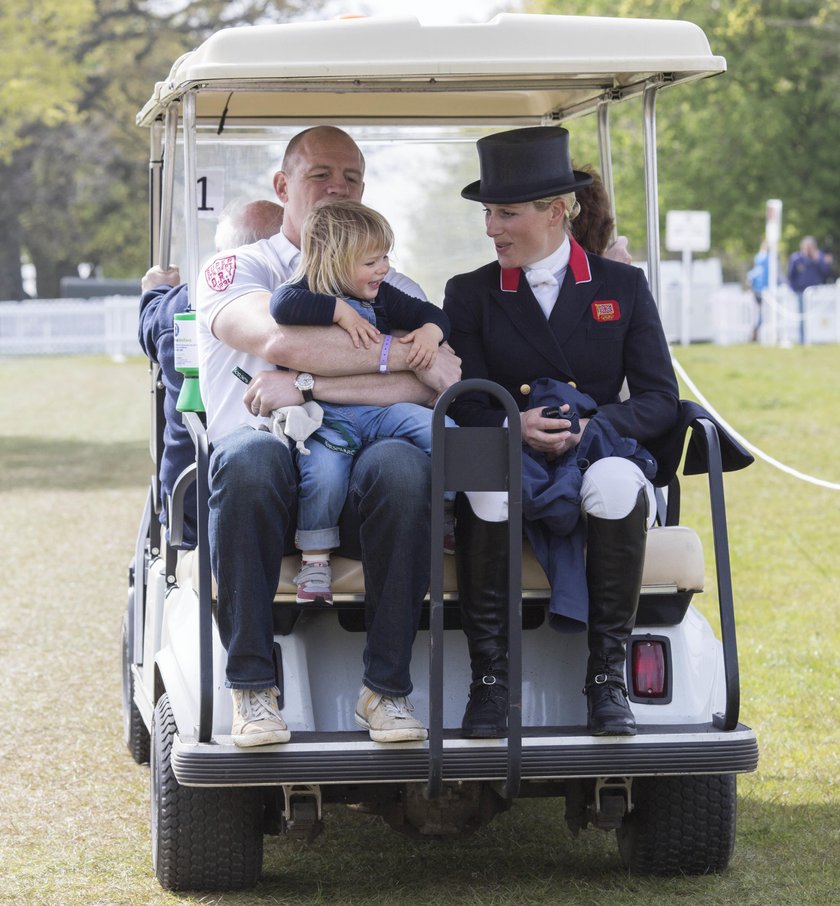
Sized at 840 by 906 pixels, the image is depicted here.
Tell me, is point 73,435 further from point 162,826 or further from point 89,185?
point 89,185

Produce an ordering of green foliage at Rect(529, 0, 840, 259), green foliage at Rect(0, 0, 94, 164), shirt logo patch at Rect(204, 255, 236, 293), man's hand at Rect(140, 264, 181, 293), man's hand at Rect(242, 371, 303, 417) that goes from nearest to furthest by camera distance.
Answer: man's hand at Rect(242, 371, 303, 417) → shirt logo patch at Rect(204, 255, 236, 293) → man's hand at Rect(140, 264, 181, 293) → green foliage at Rect(0, 0, 94, 164) → green foliage at Rect(529, 0, 840, 259)

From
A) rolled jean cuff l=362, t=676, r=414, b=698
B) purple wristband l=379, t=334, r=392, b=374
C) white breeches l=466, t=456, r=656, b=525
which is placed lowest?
rolled jean cuff l=362, t=676, r=414, b=698

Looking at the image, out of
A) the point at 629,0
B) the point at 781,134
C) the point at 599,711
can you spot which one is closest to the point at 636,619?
the point at 599,711

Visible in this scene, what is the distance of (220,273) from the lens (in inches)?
162

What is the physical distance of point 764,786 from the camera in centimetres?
508

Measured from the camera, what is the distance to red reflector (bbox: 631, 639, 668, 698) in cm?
390

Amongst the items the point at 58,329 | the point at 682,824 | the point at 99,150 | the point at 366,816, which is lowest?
the point at 366,816

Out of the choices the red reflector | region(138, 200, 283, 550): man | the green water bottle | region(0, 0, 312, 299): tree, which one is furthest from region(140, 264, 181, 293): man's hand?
region(0, 0, 312, 299): tree

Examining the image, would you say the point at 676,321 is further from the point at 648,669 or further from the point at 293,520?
the point at 293,520

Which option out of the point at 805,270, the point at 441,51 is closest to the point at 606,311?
the point at 441,51

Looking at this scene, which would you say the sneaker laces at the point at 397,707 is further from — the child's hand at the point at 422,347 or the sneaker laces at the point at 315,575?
the child's hand at the point at 422,347

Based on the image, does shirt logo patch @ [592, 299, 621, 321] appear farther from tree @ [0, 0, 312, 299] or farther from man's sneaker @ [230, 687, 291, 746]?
tree @ [0, 0, 312, 299]

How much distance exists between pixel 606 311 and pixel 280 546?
3.56 ft

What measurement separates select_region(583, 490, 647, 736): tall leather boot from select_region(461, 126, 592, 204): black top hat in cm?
93
